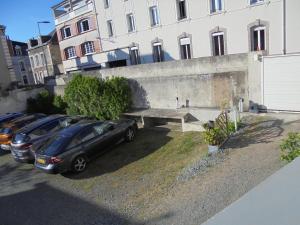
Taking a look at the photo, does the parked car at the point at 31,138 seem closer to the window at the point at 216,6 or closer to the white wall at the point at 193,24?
the white wall at the point at 193,24

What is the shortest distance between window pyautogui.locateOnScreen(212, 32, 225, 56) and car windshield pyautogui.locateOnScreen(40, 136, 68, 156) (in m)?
12.2

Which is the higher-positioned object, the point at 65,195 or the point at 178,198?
the point at 178,198

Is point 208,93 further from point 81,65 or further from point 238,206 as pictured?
point 81,65

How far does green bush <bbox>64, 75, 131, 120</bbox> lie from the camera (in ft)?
52.6

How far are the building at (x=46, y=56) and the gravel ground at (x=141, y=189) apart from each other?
27.8 m

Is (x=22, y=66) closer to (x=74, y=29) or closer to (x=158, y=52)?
(x=74, y=29)

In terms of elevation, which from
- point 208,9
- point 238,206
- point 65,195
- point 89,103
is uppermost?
point 208,9

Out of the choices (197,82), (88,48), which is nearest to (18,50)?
(88,48)

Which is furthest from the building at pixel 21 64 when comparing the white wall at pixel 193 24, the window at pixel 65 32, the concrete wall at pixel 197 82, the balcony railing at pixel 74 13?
the concrete wall at pixel 197 82

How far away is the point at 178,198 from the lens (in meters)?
7.08

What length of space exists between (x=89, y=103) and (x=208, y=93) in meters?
7.13

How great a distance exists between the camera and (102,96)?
634 inches

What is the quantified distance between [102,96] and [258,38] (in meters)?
9.91

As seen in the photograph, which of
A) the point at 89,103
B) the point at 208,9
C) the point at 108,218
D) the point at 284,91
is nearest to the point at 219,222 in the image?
the point at 108,218
